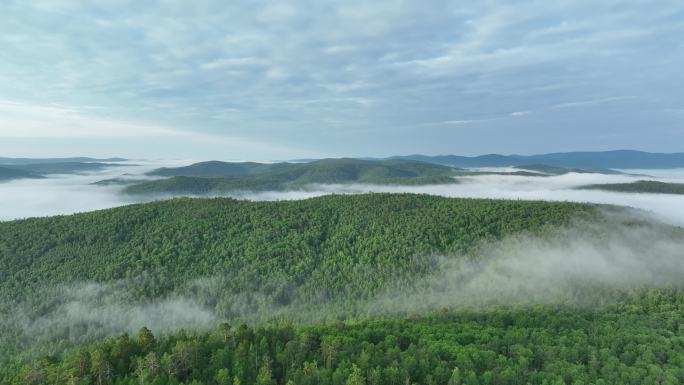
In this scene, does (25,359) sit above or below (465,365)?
below

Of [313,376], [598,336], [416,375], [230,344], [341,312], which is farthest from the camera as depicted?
[341,312]

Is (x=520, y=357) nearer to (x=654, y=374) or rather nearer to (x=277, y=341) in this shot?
(x=654, y=374)

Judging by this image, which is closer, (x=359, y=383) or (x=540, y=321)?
(x=359, y=383)

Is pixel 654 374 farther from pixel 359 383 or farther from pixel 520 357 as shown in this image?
pixel 359 383

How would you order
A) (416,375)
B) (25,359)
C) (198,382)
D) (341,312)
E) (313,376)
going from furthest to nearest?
(341,312) < (25,359) < (416,375) < (313,376) < (198,382)

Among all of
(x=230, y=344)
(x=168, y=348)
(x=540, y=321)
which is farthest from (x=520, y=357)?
(x=168, y=348)

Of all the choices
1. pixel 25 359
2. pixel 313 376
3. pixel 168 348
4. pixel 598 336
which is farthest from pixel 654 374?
pixel 25 359
